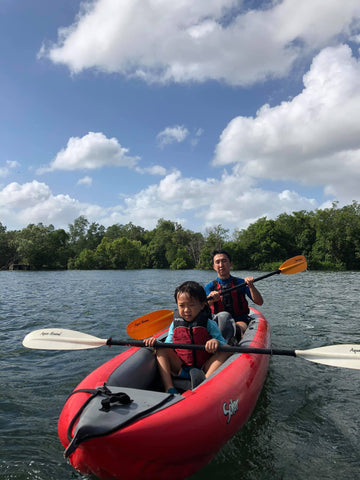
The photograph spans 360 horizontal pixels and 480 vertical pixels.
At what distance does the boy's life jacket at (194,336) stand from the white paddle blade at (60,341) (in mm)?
716

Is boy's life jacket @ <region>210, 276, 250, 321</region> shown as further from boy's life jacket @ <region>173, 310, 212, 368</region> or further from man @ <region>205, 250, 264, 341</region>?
boy's life jacket @ <region>173, 310, 212, 368</region>

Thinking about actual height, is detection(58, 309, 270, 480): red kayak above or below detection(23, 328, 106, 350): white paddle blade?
below

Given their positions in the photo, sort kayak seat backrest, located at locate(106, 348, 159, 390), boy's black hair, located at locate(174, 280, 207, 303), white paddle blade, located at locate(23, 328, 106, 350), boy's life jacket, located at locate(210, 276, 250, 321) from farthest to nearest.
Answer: boy's life jacket, located at locate(210, 276, 250, 321) < white paddle blade, located at locate(23, 328, 106, 350) < boy's black hair, located at locate(174, 280, 207, 303) < kayak seat backrest, located at locate(106, 348, 159, 390)

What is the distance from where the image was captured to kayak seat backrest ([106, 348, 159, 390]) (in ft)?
7.77

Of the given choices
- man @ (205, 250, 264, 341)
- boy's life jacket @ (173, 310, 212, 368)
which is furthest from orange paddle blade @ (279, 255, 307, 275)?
boy's life jacket @ (173, 310, 212, 368)

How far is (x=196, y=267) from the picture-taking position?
4594cm

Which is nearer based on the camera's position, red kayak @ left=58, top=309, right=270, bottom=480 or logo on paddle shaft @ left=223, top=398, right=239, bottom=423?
red kayak @ left=58, top=309, right=270, bottom=480

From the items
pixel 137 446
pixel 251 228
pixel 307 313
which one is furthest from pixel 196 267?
pixel 137 446

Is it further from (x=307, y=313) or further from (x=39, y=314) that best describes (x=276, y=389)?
(x=39, y=314)

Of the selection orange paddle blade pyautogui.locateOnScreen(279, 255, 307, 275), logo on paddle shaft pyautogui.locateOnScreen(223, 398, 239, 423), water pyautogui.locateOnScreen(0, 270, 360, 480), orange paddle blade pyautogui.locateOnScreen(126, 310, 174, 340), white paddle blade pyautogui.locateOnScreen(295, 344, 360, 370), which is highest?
orange paddle blade pyautogui.locateOnScreen(279, 255, 307, 275)

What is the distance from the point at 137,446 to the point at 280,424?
1615 millimetres

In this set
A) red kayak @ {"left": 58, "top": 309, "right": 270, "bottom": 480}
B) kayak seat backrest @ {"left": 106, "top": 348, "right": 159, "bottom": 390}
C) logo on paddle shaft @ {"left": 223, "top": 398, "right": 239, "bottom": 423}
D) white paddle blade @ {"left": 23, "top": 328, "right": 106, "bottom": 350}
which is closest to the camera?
red kayak @ {"left": 58, "top": 309, "right": 270, "bottom": 480}

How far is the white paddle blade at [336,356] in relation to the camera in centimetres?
265

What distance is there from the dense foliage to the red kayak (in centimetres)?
3435
